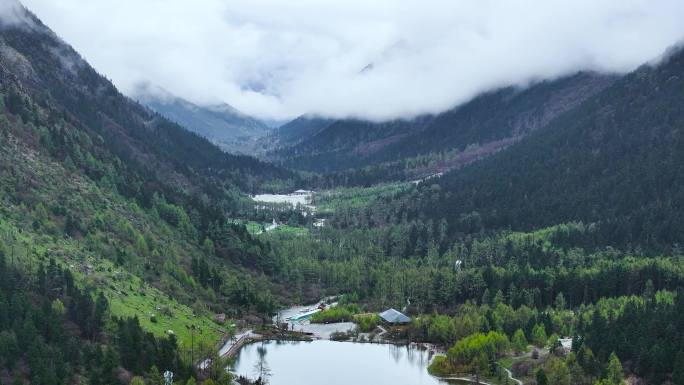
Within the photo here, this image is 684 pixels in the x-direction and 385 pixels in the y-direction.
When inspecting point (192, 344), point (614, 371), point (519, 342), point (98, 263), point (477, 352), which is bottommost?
point (614, 371)

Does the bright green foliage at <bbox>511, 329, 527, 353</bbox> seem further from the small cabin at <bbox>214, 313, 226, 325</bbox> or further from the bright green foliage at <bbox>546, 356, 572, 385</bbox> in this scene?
the small cabin at <bbox>214, 313, 226, 325</bbox>

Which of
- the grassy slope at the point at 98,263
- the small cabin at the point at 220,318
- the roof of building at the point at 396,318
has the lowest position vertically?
the roof of building at the point at 396,318

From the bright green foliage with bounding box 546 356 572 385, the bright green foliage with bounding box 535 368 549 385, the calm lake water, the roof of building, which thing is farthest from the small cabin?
the bright green foliage with bounding box 546 356 572 385

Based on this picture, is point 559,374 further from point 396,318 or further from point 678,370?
point 396,318

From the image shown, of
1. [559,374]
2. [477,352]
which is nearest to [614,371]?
[559,374]

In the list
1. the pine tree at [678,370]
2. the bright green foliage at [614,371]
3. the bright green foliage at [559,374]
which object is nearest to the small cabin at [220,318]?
the bright green foliage at [559,374]

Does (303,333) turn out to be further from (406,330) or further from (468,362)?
(468,362)

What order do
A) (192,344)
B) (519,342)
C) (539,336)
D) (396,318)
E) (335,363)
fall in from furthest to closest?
(396,318) → (539,336) → (335,363) → (519,342) → (192,344)

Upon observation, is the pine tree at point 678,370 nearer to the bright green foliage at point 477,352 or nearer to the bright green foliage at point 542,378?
the bright green foliage at point 542,378
